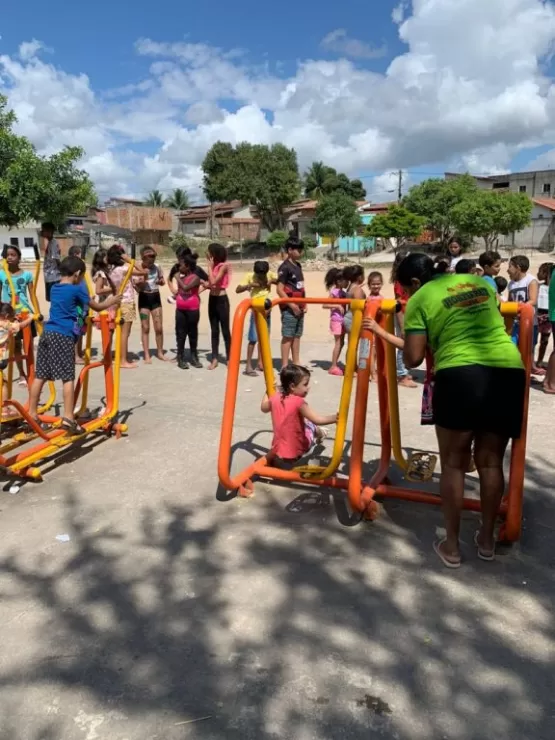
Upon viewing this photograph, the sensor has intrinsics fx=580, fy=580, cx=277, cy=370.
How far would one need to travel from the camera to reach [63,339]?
4633 millimetres

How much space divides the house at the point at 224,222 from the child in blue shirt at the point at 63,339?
53.1 meters

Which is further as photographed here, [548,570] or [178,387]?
[178,387]

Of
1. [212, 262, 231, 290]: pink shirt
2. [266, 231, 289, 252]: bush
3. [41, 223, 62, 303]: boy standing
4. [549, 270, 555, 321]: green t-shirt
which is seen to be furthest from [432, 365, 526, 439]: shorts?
[266, 231, 289, 252]: bush

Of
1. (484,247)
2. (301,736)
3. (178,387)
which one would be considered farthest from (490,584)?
(484,247)

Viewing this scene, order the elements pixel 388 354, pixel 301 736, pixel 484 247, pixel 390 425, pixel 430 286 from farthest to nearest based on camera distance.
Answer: pixel 484 247, pixel 390 425, pixel 388 354, pixel 430 286, pixel 301 736

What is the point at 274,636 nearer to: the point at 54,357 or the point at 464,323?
the point at 464,323

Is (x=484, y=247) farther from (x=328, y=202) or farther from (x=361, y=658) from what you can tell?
(x=361, y=658)

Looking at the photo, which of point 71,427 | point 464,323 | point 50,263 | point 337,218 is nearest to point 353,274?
point 71,427

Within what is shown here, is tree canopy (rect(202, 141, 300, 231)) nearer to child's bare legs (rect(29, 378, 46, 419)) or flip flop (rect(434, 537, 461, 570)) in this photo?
child's bare legs (rect(29, 378, 46, 419))

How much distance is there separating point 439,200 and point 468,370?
50.8 m

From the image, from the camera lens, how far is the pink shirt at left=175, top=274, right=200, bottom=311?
25.5ft

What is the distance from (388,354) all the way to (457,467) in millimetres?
1008

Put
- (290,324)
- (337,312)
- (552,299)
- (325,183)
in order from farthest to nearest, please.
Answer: (325,183) → (337,312) → (290,324) → (552,299)

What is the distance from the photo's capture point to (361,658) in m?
2.45
